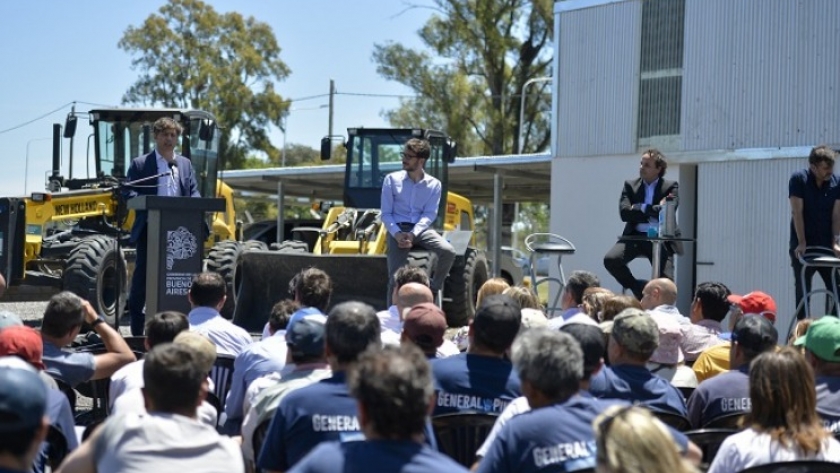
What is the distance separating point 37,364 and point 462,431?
5.81ft

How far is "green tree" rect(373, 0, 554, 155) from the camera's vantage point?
4622 centimetres

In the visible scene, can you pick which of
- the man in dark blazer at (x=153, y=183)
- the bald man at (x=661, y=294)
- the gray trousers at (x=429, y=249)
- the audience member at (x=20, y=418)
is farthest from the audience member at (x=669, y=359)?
the man in dark blazer at (x=153, y=183)

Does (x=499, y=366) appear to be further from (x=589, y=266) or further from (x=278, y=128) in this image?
(x=278, y=128)

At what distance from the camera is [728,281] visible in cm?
1678

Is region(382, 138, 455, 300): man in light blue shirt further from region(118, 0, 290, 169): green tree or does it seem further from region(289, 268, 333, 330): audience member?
region(118, 0, 290, 169): green tree

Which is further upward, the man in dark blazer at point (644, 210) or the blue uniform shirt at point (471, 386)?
the man in dark blazer at point (644, 210)

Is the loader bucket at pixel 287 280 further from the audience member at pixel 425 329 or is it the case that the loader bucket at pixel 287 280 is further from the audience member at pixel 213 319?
the audience member at pixel 425 329

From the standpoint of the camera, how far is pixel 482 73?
4691 cm

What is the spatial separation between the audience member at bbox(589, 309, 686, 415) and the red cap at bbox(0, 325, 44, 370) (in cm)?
239

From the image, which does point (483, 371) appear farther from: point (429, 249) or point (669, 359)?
point (429, 249)

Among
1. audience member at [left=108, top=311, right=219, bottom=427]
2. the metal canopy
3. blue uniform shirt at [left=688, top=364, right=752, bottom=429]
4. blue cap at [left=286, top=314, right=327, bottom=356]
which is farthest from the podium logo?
the metal canopy

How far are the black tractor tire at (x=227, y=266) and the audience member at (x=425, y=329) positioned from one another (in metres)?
8.76

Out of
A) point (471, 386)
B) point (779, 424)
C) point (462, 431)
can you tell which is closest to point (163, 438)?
point (462, 431)

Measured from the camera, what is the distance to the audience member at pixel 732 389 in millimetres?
5734
